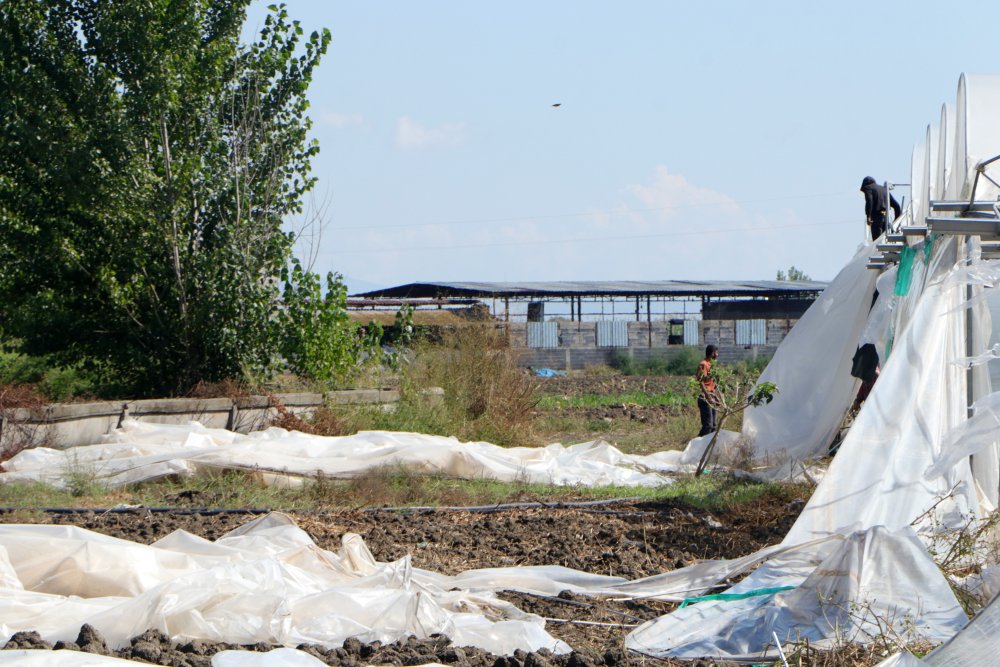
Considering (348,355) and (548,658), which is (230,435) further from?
(548,658)

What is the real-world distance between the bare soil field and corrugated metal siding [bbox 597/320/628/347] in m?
23.7

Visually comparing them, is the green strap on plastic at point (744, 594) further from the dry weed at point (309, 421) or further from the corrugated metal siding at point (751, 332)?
the corrugated metal siding at point (751, 332)

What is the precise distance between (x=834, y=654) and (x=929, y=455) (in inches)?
103

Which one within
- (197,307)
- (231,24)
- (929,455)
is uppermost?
(231,24)

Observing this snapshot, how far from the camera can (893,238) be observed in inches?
349

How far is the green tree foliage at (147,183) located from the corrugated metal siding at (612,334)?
19425mm

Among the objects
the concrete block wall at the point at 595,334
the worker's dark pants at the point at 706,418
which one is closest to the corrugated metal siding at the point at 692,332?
the concrete block wall at the point at 595,334

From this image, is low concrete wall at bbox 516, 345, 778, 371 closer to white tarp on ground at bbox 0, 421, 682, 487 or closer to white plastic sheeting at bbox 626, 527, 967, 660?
white tarp on ground at bbox 0, 421, 682, 487

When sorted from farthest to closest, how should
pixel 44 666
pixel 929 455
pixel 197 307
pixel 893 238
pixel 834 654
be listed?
pixel 197 307, pixel 893 238, pixel 929 455, pixel 834 654, pixel 44 666

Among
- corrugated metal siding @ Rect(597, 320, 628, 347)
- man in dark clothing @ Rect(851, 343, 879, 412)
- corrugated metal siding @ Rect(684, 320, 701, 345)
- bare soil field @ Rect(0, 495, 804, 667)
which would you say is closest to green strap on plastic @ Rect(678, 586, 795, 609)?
bare soil field @ Rect(0, 495, 804, 667)

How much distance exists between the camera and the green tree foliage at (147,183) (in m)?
11.6

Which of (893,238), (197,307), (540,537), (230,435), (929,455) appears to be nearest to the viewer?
(929,455)

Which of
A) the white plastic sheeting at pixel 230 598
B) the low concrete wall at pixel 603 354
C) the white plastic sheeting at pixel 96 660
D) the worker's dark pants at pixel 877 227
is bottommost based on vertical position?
the low concrete wall at pixel 603 354

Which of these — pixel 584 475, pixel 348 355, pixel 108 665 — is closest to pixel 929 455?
pixel 584 475
